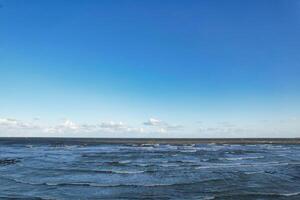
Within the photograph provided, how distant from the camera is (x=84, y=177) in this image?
29.3 meters

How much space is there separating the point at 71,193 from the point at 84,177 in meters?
7.17

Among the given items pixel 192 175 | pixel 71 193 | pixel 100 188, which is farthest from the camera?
pixel 192 175

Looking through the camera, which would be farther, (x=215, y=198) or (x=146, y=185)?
(x=146, y=185)

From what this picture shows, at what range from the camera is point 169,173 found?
106ft

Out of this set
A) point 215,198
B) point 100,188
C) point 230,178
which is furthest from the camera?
point 230,178

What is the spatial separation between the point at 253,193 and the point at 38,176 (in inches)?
650

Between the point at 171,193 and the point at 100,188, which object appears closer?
the point at 171,193

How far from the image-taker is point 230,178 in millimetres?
28609

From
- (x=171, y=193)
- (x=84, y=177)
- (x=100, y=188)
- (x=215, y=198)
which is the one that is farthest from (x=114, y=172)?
(x=215, y=198)

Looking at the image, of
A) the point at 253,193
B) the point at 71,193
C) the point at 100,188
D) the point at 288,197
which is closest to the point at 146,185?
the point at 100,188

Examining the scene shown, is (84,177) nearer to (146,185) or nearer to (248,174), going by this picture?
(146,185)

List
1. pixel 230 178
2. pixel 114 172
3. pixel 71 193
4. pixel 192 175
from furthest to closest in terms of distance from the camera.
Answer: pixel 114 172 < pixel 192 175 < pixel 230 178 < pixel 71 193

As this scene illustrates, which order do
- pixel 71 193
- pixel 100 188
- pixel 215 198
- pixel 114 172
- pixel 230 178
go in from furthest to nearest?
pixel 114 172 → pixel 230 178 → pixel 100 188 → pixel 71 193 → pixel 215 198

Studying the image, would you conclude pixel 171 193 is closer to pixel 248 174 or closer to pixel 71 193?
pixel 71 193
